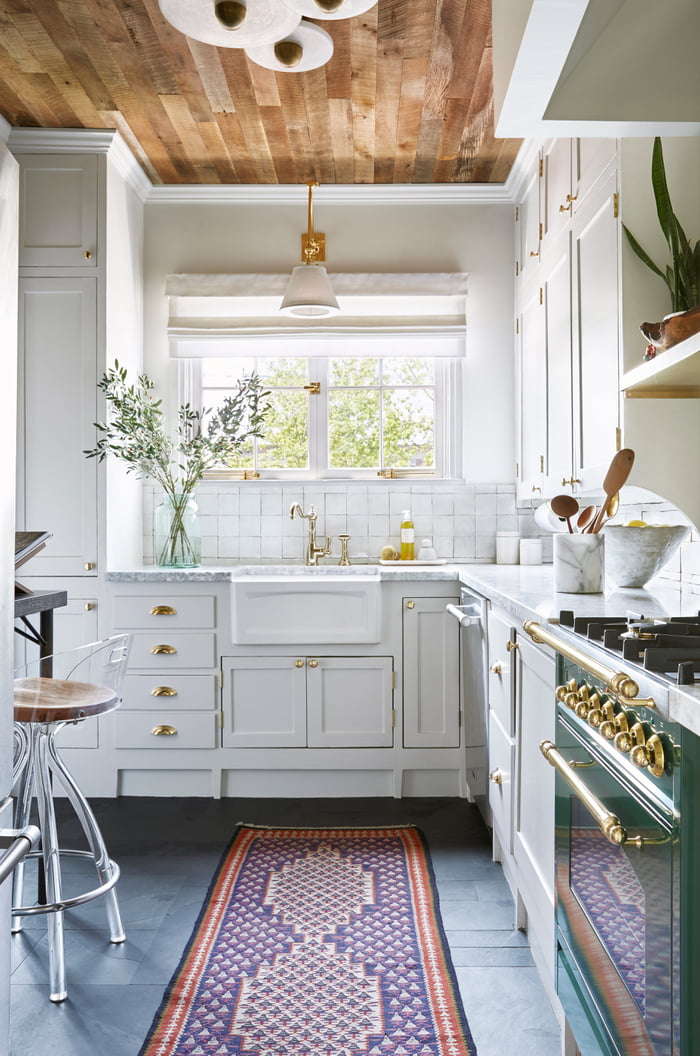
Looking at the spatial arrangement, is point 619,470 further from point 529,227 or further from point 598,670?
point 529,227

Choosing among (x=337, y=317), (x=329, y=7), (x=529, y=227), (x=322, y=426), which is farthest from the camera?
(x=322, y=426)

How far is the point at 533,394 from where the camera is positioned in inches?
140

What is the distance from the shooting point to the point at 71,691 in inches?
84.6

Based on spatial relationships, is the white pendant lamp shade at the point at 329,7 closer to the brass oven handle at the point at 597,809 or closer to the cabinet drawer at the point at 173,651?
the brass oven handle at the point at 597,809

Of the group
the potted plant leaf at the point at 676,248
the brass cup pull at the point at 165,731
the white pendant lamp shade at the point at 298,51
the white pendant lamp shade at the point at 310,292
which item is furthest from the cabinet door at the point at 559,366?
the brass cup pull at the point at 165,731

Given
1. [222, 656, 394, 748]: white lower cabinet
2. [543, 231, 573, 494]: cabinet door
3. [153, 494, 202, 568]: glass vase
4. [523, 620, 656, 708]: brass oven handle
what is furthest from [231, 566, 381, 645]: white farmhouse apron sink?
[523, 620, 656, 708]: brass oven handle

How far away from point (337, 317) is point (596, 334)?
175 cm

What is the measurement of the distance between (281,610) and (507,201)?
2.23 m

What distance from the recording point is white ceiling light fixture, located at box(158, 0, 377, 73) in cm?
237

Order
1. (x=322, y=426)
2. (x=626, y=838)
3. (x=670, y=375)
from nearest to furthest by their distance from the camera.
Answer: (x=626, y=838)
(x=670, y=375)
(x=322, y=426)

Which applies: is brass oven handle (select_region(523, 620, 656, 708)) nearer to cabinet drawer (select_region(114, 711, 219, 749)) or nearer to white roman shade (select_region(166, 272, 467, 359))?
cabinet drawer (select_region(114, 711, 219, 749))

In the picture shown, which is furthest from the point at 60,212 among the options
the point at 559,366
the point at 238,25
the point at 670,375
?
the point at 670,375

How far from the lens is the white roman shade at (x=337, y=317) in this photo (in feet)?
13.1

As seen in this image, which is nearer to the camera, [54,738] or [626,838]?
[626,838]
